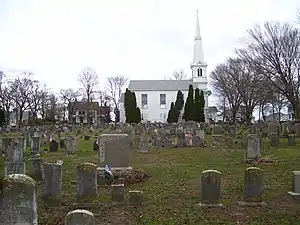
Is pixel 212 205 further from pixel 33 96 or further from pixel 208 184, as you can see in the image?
pixel 33 96

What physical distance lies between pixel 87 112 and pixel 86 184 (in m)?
69.9

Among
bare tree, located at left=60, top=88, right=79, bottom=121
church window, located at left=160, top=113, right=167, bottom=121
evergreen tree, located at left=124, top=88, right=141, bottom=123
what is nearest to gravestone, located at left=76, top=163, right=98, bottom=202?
evergreen tree, located at left=124, top=88, right=141, bottom=123

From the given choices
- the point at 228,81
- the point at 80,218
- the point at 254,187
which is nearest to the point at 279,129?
the point at 254,187

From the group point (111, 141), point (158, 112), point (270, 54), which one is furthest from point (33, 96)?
point (111, 141)

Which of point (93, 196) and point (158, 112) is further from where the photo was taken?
point (158, 112)

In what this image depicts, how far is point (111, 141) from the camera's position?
496 inches

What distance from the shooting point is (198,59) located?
8638cm

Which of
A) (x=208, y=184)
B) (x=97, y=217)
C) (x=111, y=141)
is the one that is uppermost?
(x=111, y=141)

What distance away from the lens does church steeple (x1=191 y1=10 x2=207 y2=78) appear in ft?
274

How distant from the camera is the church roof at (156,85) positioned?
92.8 metres

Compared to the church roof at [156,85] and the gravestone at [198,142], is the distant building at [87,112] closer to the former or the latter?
the church roof at [156,85]

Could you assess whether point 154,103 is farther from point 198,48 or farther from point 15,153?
point 15,153

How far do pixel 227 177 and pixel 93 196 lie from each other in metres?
5.01

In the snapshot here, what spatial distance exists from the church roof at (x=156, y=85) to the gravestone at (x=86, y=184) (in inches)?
3293
